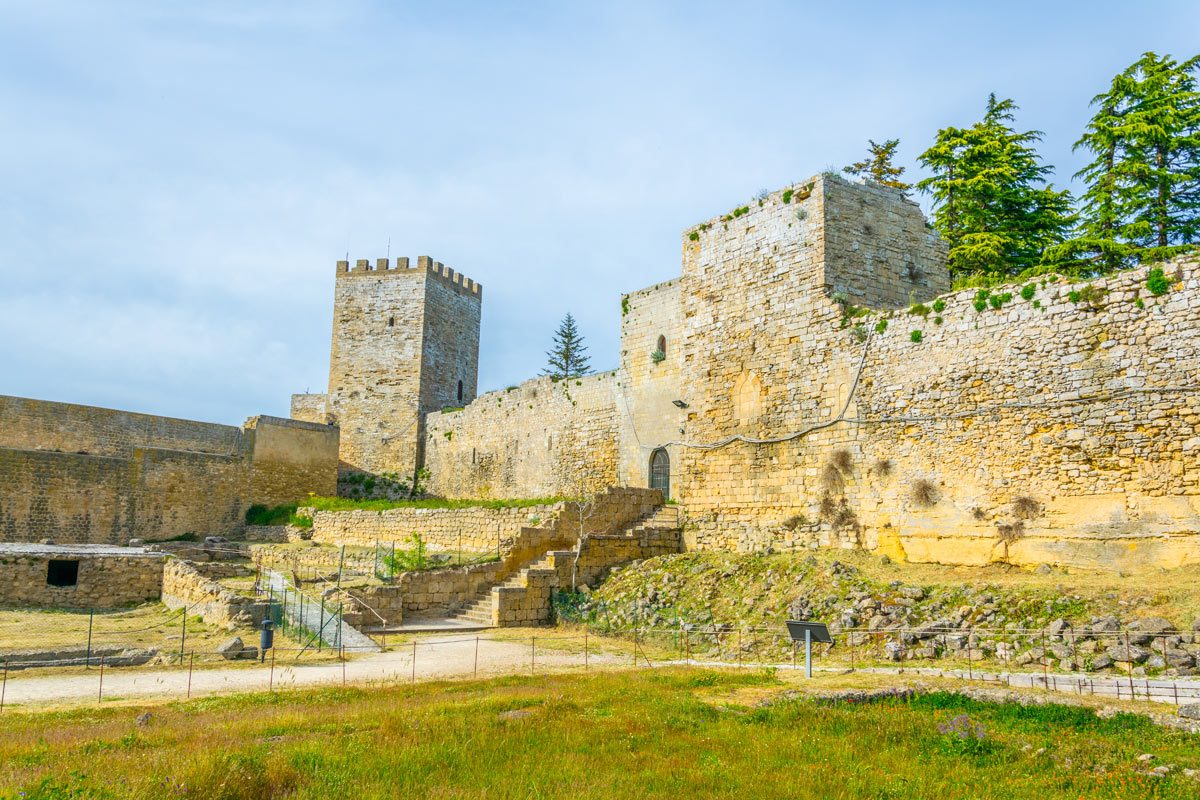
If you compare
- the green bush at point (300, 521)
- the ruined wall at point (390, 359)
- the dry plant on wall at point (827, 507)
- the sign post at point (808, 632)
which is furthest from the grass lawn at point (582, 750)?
the ruined wall at point (390, 359)

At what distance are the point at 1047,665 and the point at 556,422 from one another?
1726 cm

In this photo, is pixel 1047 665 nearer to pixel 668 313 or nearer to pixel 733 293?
pixel 733 293

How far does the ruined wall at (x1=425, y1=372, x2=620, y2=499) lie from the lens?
23719 millimetres

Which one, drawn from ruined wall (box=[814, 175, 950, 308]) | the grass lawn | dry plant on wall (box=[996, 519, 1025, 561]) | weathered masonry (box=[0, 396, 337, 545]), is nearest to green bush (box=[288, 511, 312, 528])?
weathered masonry (box=[0, 396, 337, 545])

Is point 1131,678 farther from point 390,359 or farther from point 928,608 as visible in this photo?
point 390,359

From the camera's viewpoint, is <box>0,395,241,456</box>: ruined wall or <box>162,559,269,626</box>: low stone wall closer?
<box>162,559,269,626</box>: low stone wall

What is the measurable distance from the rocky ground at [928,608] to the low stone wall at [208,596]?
6.04 metres

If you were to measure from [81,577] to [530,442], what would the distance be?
1289cm

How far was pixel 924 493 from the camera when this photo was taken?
1352 cm

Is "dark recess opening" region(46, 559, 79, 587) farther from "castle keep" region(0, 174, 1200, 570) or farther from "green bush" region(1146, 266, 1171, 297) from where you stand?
"green bush" region(1146, 266, 1171, 297)

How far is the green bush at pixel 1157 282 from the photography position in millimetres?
11156

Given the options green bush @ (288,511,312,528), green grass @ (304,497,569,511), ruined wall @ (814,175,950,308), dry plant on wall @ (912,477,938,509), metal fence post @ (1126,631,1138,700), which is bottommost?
metal fence post @ (1126,631,1138,700)

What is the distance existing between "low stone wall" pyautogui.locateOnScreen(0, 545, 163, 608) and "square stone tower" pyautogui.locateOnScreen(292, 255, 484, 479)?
47.8ft

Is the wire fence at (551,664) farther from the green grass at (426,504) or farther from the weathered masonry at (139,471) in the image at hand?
the weathered masonry at (139,471)
